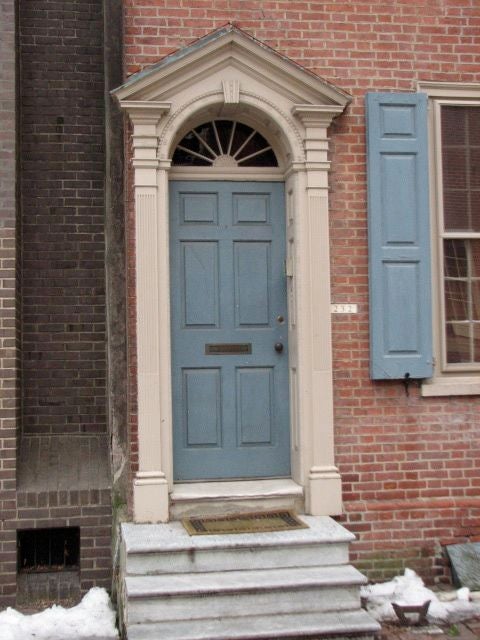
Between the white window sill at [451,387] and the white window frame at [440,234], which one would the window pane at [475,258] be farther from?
the white window sill at [451,387]

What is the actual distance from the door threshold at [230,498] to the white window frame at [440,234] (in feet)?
4.43

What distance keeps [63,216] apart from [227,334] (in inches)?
65.3

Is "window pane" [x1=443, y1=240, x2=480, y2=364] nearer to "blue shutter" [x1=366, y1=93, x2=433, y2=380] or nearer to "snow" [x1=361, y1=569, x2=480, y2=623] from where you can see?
"blue shutter" [x1=366, y1=93, x2=433, y2=380]

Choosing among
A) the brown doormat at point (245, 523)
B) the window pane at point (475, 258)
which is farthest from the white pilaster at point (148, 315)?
the window pane at point (475, 258)

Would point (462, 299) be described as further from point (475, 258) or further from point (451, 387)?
point (451, 387)

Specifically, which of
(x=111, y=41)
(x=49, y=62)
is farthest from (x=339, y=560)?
(x=49, y=62)

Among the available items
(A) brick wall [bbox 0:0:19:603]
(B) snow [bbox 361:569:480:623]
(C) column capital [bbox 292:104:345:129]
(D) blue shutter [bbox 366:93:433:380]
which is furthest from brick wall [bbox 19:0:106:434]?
(B) snow [bbox 361:569:480:623]

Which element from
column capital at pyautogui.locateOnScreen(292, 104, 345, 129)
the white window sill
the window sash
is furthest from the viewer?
the window sash

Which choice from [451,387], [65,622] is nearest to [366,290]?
[451,387]

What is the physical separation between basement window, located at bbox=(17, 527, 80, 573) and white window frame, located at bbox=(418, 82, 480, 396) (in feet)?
9.43

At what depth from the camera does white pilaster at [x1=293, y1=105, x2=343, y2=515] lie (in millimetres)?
5871

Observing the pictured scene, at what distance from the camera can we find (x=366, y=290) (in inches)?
240

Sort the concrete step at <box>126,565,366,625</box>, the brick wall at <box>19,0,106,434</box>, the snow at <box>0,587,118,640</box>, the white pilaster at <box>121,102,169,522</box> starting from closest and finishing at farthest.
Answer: the concrete step at <box>126,565,366,625</box>
the snow at <box>0,587,118,640</box>
the white pilaster at <box>121,102,169,522</box>
the brick wall at <box>19,0,106,434</box>

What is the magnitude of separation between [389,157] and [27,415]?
339 centimetres
